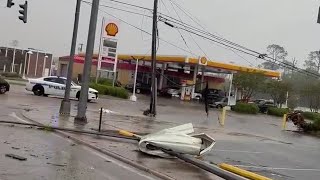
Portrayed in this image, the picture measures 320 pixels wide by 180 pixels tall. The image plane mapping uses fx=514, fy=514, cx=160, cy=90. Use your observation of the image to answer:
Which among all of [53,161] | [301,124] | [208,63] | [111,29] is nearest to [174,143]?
[53,161]

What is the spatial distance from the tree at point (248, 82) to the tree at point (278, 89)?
2272 mm

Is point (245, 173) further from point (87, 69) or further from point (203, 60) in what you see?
point (203, 60)

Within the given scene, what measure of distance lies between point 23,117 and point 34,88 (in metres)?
17.0

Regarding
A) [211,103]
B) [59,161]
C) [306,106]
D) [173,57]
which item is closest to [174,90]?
[173,57]

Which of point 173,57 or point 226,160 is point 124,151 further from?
point 173,57

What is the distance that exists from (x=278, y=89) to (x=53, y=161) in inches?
2224

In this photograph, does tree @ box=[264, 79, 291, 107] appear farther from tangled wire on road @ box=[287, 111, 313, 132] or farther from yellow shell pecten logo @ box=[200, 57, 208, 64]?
tangled wire on road @ box=[287, 111, 313, 132]

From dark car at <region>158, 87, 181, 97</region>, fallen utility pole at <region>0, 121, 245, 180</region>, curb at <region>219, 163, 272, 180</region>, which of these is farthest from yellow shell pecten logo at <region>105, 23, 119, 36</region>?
curb at <region>219, 163, 272, 180</region>

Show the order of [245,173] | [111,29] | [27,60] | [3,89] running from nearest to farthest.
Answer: [245,173] → [3,89] → [111,29] → [27,60]

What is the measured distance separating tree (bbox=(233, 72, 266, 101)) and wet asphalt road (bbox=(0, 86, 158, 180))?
158 feet

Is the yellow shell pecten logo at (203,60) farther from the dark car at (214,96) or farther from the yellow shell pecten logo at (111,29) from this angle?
the yellow shell pecten logo at (111,29)

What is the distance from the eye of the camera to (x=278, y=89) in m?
64.3

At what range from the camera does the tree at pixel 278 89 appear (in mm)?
64062

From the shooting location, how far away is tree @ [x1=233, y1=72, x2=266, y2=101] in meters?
60.9
